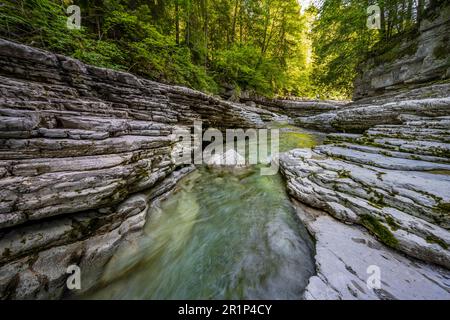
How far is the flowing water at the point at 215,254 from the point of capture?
233 cm

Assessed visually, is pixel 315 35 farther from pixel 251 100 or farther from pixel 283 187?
pixel 283 187

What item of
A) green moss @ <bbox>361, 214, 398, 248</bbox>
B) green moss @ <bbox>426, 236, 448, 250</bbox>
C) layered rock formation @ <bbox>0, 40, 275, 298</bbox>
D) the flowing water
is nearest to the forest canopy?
layered rock formation @ <bbox>0, 40, 275, 298</bbox>

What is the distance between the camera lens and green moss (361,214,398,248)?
2.32 metres

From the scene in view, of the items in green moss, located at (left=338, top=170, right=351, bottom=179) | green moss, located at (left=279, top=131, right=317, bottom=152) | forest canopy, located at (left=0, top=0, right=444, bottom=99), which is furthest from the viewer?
green moss, located at (left=279, top=131, right=317, bottom=152)

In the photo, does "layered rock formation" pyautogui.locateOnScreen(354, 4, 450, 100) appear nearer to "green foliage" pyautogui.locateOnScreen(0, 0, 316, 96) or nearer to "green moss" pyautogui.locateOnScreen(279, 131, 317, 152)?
"green moss" pyautogui.locateOnScreen(279, 131, 317, 152)

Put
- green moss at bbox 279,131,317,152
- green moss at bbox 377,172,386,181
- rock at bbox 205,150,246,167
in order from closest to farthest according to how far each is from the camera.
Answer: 1. green moss at bbox 377,172,386,181
2. rock at bbox 205,150,246,167
3. green moss at bbox 279,131,317,152

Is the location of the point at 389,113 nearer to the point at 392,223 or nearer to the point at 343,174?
the point at 343,174

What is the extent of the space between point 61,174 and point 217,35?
17.7m

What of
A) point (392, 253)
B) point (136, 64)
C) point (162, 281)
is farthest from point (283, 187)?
point (136, 64)

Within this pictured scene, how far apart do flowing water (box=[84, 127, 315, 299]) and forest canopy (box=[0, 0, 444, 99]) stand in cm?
626

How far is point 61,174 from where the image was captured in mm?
2326

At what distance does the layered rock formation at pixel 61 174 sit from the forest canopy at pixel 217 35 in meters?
2.10

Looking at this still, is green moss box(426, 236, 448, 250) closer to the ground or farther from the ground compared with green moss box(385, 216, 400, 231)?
closer to the ground
